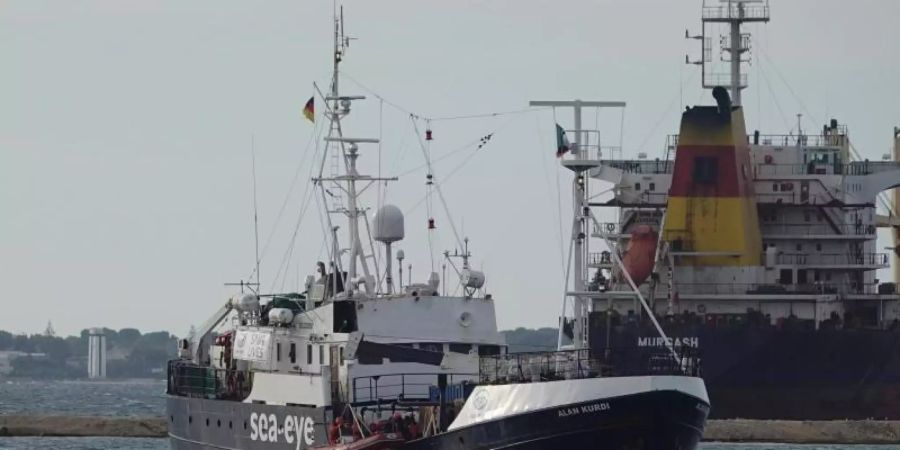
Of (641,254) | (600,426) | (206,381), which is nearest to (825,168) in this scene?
(641,254)

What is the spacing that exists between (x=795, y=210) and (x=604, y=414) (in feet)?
181

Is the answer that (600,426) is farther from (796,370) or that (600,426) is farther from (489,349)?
(796,370)

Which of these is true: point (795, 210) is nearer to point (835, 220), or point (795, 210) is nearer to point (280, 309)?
point (835, 220)

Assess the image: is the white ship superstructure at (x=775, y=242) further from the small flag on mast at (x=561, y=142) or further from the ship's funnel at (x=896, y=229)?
the small flag on mast at (x=561, y=142)

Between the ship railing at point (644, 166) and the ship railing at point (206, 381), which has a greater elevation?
the ship railing at point (644, 166)

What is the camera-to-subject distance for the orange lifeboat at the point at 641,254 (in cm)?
9394

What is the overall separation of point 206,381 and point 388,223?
7.58m

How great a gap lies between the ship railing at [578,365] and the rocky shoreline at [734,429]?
35557 mm

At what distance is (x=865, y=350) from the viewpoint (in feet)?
300

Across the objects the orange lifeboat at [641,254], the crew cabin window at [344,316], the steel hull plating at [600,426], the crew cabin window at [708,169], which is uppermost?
the crew cabin window at [708,169]

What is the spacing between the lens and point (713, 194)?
314ft

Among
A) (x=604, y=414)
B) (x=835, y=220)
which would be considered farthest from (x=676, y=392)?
(x=835, y=220)

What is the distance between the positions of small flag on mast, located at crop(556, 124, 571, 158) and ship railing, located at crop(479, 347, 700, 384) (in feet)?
31.2

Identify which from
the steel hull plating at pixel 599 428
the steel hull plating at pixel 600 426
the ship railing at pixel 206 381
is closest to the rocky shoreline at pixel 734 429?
the ship railing at pixel 206 381
